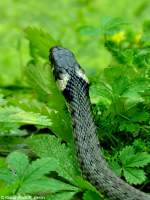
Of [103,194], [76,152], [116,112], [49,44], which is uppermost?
[49,44]

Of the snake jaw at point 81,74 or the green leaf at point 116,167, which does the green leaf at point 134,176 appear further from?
the snake jaw at point 81,74

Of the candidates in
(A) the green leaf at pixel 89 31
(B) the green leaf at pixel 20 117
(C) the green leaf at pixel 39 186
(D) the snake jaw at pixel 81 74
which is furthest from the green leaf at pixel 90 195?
(A) the green leaf at pixel 89 31

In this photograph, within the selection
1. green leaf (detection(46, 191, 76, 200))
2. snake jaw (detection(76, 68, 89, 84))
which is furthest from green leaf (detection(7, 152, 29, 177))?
snake jaw (detection(76, 68, 89, 84))

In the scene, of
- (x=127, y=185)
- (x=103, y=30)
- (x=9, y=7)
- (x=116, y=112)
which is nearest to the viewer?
(x=127, y=185)

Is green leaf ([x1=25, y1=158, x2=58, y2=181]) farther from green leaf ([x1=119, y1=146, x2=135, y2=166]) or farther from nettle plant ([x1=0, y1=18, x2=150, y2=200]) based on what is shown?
green leaf ([x1=119, y1=146, x2=135, y2=166])

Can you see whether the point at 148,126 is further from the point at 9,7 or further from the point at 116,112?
the point at 9,7

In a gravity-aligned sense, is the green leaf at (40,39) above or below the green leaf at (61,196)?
above

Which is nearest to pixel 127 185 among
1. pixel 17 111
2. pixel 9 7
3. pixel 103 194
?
pixel 103 194
